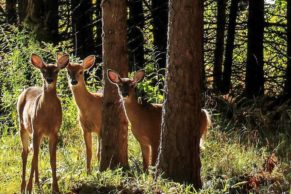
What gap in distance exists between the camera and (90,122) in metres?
8.58

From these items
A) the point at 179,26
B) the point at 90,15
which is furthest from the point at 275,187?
the point at 90,15

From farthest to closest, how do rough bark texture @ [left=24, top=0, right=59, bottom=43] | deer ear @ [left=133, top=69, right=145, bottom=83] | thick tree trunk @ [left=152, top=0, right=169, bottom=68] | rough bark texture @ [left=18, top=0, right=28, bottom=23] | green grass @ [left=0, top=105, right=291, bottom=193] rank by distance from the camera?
thick tree trunk @ [left=152, top=0, right=169, bottom=68]
rough bark texture @ [left=18, top=0, right=28, bottom=23]
rough bark texture @ [left=24, top=0, right=59, bottom=43]
deer ear @ [left=133, top=69, right=145, bottom=83]
green grass @ [left=0, top=105, right=291, bottom=193]

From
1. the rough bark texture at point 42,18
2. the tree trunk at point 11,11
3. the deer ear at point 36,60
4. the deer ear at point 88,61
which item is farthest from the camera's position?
the tree trunk at point 11,11

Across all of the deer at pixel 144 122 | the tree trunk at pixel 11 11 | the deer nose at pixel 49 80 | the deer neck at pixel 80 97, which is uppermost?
the tree trunk at pixel 11 11

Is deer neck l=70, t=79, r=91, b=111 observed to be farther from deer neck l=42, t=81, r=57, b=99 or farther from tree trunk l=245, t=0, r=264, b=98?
tree trunk l=245, t=0, r=264, b=98

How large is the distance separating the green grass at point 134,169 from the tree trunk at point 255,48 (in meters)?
4.60

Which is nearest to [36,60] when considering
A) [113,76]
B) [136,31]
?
[113,76]

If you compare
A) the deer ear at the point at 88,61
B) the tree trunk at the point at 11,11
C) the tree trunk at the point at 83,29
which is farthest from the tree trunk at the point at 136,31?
the deer ear at the point at 88,61

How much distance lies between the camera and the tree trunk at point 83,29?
52.3 feet

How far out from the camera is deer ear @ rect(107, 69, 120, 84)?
24.1 ft

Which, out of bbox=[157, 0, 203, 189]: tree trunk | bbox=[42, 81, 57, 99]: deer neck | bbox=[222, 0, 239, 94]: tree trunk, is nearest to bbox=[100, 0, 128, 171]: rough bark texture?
bbox=[42, 81, 57, 99]: deer neck

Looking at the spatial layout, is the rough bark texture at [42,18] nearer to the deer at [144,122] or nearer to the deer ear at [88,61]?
the deer ear at [88,61]

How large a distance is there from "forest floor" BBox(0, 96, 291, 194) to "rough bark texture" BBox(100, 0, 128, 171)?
0.26m

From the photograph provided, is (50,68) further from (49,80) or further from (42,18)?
(42,18)
